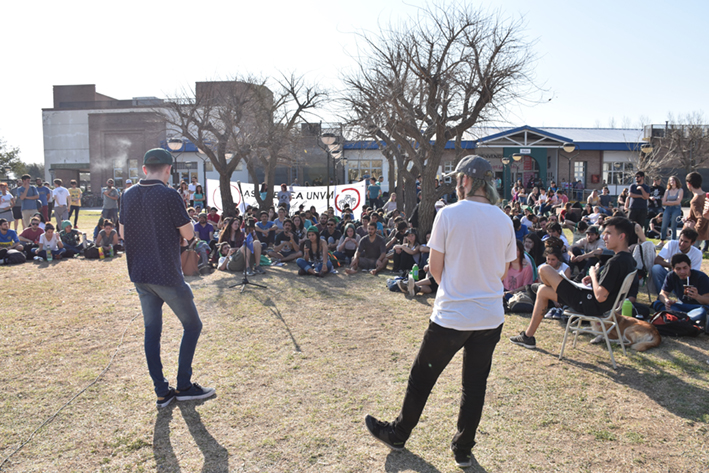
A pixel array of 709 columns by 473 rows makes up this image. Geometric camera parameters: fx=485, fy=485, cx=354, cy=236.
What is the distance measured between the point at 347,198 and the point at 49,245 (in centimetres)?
881

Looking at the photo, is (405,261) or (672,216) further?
(672,216)

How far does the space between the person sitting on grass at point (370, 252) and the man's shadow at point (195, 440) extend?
6.45 meters

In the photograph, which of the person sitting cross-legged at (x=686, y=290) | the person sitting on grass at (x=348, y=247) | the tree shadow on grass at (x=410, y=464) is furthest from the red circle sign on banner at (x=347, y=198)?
the tree shadow on grass at (x=410, y=464)

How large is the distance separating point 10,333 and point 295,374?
3652mm

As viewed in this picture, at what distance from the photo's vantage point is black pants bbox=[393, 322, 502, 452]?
8.80ft

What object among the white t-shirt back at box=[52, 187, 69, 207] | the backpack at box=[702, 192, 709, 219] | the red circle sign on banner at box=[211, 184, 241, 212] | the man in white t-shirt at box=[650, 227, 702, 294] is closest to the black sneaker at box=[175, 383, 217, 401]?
the man in white t-shirt at box=[650, 227, 702, 294]

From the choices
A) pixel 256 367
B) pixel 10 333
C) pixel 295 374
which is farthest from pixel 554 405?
pixel 10 333

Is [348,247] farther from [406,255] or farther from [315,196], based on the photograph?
[315,196]

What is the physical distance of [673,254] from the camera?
22.7 feet

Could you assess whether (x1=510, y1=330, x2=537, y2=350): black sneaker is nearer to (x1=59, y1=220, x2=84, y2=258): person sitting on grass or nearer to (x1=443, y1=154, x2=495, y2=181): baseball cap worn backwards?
(x1=443, y1=154, x2=495, y2=181): baseball cap worn backwards

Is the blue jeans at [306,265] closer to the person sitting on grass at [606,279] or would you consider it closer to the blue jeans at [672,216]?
the person sitting on grass at [606,279]

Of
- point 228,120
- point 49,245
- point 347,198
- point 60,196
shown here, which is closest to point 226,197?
point 228,120

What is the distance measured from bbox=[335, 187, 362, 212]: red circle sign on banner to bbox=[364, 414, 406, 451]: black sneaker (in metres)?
13.4

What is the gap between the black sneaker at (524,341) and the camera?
523 cm
